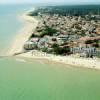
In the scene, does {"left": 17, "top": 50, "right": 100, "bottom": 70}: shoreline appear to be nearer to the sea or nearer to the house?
the sea

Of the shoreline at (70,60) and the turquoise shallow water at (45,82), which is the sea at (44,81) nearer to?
the turquoise shallow water at (45,82)

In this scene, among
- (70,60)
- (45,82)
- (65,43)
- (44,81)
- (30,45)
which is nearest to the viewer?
(45,82)

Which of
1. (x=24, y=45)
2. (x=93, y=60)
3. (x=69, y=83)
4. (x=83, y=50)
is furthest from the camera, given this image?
(x=24, y=45)

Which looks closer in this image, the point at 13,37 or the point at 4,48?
the point at 4,48

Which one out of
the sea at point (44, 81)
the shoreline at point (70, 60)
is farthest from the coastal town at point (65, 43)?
the sea at point (44, 81)

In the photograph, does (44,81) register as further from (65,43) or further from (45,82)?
(65,43)

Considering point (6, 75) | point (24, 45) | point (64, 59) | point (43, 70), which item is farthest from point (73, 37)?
point (6, 75)

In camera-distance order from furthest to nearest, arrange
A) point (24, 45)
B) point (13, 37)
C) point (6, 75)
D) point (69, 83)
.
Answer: point (13, 37) < point (24, 45) < point (6, 75) < point (69, 83)

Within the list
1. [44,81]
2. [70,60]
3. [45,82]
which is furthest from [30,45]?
[45,82]

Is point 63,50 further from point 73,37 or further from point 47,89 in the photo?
point 47,89
